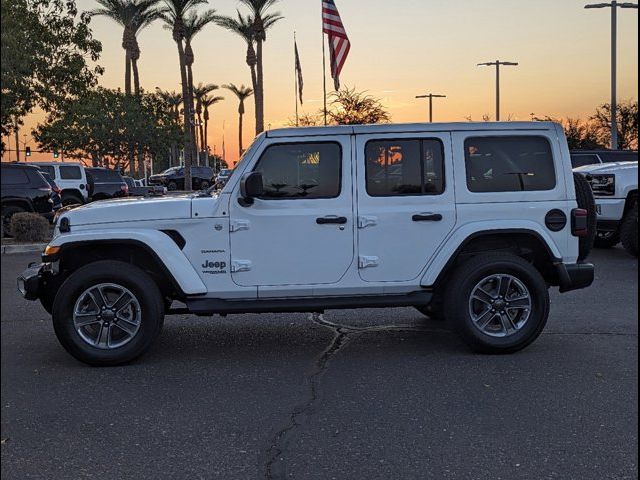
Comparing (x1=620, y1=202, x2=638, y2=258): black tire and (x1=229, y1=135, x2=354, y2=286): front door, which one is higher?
(x1=229, y1=135, x2=354, y2=286): front door

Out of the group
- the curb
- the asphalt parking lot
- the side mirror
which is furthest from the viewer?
the curb

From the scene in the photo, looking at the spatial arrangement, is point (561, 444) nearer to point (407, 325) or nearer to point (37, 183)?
point (407, 325)

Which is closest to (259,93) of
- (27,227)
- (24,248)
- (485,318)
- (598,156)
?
(598,156)

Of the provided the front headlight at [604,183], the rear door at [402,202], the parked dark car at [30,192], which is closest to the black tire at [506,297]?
the rear door at [402,202]

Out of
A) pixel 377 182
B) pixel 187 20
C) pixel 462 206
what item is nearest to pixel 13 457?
pixel 377 182

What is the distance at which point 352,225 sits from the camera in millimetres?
6164

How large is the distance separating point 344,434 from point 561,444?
121 centimetres

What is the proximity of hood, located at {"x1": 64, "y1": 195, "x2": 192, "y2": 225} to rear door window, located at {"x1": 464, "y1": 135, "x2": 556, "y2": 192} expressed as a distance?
7.82ft

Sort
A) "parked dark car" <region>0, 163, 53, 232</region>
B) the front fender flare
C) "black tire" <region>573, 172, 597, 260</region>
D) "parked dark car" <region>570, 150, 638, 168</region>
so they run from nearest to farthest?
the front fender flare, "black tire" <region>573, 172, 597, 260</region>, "parked dark car" <region>0, 163, 53, 232</region>, "parked dark car" <region>570, 150, 638, 168</region>

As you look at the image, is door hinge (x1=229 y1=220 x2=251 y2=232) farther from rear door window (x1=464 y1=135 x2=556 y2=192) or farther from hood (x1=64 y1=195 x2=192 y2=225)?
rear door window (x1=464 y1=135 x2=556 y2=192)

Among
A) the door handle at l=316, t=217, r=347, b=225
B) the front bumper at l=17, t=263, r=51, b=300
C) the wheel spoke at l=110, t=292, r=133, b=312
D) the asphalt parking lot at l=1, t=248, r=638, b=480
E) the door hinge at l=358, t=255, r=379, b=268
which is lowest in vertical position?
the asphalt parking lot at l=1, t=248, r=638, b=480

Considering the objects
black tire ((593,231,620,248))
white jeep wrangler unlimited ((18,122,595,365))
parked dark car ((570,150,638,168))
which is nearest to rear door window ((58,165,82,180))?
parked dark car ((570,150,638,168))

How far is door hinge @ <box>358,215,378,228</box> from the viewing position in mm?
6168

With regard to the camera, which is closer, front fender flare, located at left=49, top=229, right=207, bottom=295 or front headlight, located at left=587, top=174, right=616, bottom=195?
front fender flare, located at left=49, top=229, right=207, bottom=295
